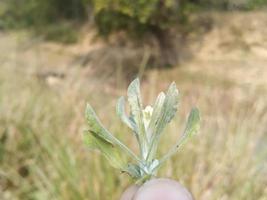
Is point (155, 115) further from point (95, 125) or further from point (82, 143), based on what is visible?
point (82, 143)

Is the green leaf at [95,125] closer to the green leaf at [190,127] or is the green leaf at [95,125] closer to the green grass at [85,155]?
the green leaf at [190,127]

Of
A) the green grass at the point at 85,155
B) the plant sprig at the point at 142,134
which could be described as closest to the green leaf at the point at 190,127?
the plant sprig at the point at 142,134

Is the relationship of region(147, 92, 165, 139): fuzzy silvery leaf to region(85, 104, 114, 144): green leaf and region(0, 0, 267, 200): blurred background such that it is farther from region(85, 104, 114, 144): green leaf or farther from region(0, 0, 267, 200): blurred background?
region(0, 0, 267, 200): blurred background

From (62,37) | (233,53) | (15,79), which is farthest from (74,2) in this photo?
(15,79)

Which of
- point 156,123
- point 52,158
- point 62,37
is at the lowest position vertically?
point 62,37

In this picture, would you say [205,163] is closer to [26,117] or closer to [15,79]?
[26,117]

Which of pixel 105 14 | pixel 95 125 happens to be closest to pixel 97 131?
pixel 95 125

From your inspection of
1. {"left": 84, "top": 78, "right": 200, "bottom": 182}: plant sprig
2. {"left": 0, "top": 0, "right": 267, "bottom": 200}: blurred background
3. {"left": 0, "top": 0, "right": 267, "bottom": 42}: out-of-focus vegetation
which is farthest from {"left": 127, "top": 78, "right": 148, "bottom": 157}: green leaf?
{"left": 0, "top": 0, "right": 267, "bottom": 42}: out-of-focus vegetation
